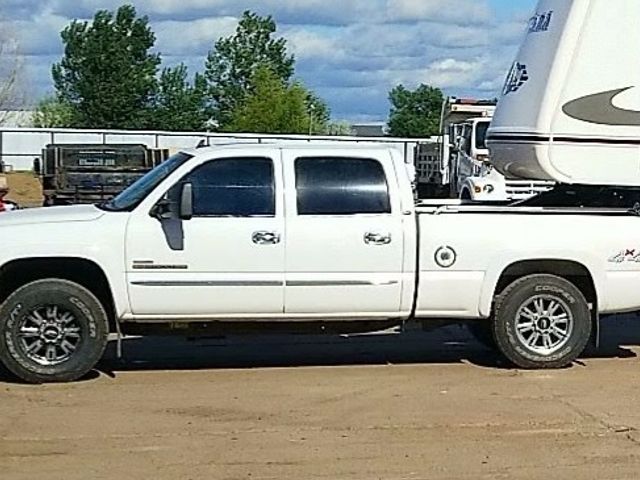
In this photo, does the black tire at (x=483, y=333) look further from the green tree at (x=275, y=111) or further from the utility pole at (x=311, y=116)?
the utility pole at (x=311, y=116)

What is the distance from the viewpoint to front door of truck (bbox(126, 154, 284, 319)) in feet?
34.0

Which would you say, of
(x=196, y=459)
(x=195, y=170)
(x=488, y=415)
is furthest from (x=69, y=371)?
(x=488, y=415)

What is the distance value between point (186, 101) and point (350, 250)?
220ft

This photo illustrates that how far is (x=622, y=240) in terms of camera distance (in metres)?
11.1

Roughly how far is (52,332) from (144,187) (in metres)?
1.40

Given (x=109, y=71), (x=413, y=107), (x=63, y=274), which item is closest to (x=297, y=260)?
(x=63, y=274)

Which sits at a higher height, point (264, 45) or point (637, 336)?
point (264, 45)

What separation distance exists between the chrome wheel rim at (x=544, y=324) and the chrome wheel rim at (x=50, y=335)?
3702mm

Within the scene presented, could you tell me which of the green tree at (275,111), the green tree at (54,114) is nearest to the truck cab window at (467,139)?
the green tree at (275,111)

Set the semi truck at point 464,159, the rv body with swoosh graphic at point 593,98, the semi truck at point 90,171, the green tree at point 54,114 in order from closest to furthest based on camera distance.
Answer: the rv body with swoosh graphic at point 593,98 < the semi truck at point 464,159 < the semi truck at point 90,171 < the green tree at point 54,114

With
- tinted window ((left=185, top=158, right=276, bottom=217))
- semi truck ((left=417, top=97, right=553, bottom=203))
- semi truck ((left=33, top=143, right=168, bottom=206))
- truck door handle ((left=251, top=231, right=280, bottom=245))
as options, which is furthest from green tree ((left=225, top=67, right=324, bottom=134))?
truck door handle ((left=251, top=231, right=280, bottom=245))

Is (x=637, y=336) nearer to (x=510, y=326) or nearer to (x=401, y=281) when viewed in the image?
(x=510, y=326)

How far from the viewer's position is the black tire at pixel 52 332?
33.4 feet

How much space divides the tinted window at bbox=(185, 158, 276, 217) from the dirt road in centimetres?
139
